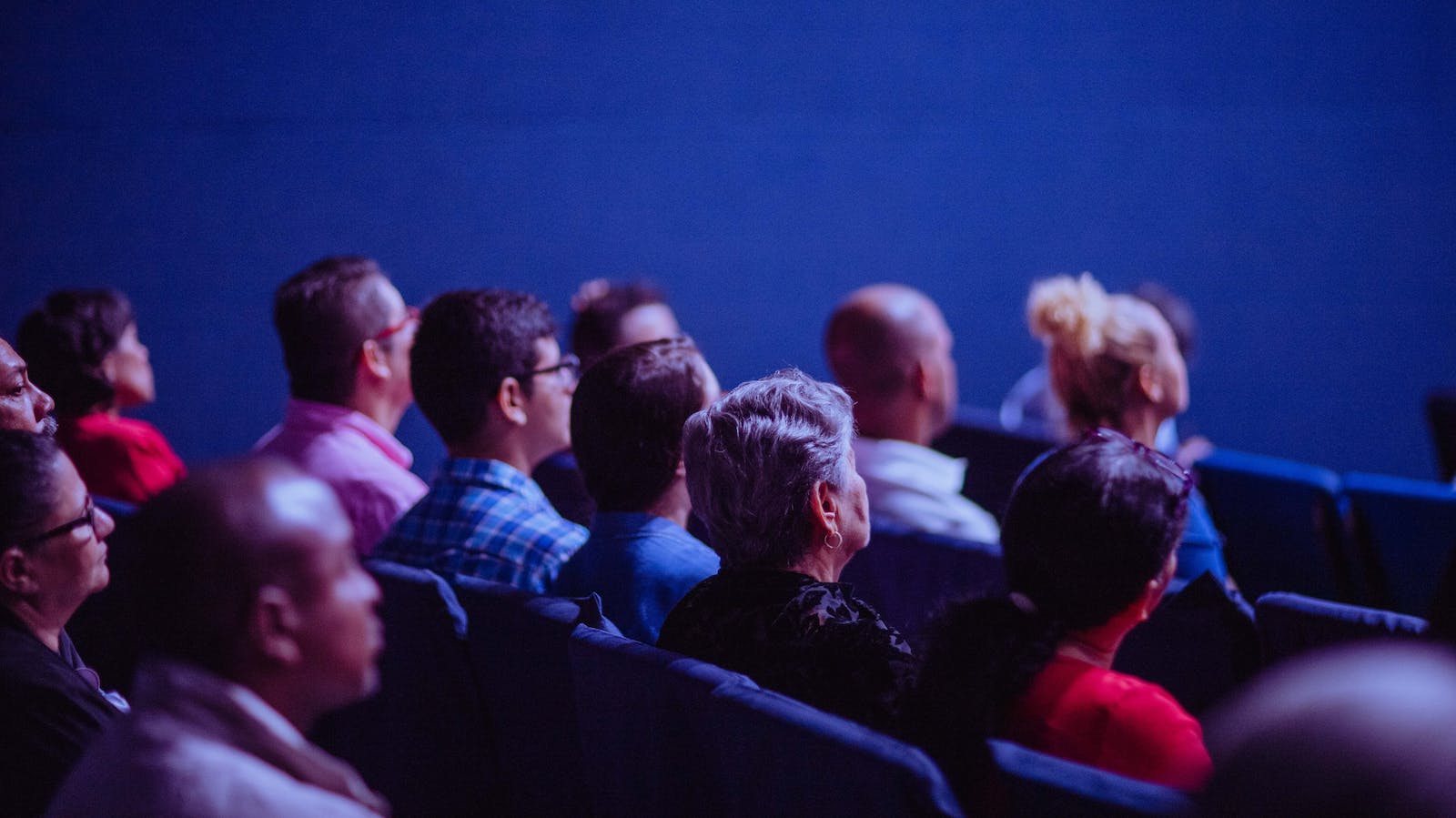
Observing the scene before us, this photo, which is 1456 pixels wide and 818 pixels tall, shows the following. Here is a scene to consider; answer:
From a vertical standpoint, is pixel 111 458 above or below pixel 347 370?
below

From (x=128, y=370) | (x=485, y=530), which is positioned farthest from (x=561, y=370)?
(x=128, y=370)

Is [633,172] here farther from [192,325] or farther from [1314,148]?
[1314,148]

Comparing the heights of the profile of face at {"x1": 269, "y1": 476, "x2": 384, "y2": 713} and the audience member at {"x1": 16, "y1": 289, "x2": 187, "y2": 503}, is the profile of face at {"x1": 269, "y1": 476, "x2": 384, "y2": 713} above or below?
above

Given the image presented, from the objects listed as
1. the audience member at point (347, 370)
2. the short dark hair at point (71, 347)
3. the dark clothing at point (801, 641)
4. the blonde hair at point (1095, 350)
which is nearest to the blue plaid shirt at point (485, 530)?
the audience member at point (347, 370)

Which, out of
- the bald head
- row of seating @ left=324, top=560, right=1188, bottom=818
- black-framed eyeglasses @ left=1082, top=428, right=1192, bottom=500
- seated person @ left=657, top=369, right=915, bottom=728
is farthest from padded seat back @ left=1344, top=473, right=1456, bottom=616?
row of seating @ left=324, top=560, right=1188, bottom=818

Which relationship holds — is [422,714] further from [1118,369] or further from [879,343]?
[1118,369]

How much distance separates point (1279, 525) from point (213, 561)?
10.4 feet

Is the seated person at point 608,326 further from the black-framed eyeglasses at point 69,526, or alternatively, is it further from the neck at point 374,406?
the black-framed eyeglasses at point 69,526

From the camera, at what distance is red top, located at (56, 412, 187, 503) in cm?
341

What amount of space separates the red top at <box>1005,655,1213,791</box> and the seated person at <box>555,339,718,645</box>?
2.56 ft

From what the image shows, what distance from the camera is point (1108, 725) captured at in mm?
1608

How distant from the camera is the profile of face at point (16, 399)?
2.33 meters

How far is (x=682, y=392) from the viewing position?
2455mm

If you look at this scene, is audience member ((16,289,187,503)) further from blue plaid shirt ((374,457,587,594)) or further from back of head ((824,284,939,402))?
back of head ((824,284,939,402))
